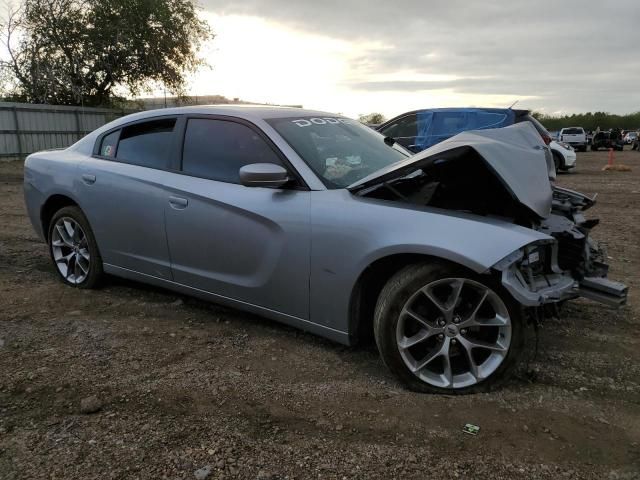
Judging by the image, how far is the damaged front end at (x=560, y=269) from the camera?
264 cm

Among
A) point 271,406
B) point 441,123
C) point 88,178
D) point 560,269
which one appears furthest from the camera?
point 441,123

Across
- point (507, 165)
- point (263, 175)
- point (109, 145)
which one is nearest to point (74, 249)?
point (109, 145)

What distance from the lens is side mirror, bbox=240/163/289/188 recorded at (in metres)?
3.14

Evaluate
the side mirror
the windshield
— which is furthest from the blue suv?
the side mirror

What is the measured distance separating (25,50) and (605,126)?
52366 mm

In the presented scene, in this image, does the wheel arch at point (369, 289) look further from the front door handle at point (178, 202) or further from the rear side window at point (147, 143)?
the rear side window at point (147, 143)

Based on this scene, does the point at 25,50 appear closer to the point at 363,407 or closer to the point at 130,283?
the point at 130,283

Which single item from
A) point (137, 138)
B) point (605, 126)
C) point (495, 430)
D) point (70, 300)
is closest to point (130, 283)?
point (70, 300)

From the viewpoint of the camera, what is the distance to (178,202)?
371cm

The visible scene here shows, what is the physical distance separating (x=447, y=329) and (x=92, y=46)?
26292mm

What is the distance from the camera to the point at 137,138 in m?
4.24

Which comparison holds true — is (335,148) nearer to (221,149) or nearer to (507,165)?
(221,149)

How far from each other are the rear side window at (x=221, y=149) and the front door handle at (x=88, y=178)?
3.15 feet

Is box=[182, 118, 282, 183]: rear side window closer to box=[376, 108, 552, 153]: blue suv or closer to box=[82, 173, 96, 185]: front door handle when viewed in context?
box=[82, 173, 96, 185]: front door handle
